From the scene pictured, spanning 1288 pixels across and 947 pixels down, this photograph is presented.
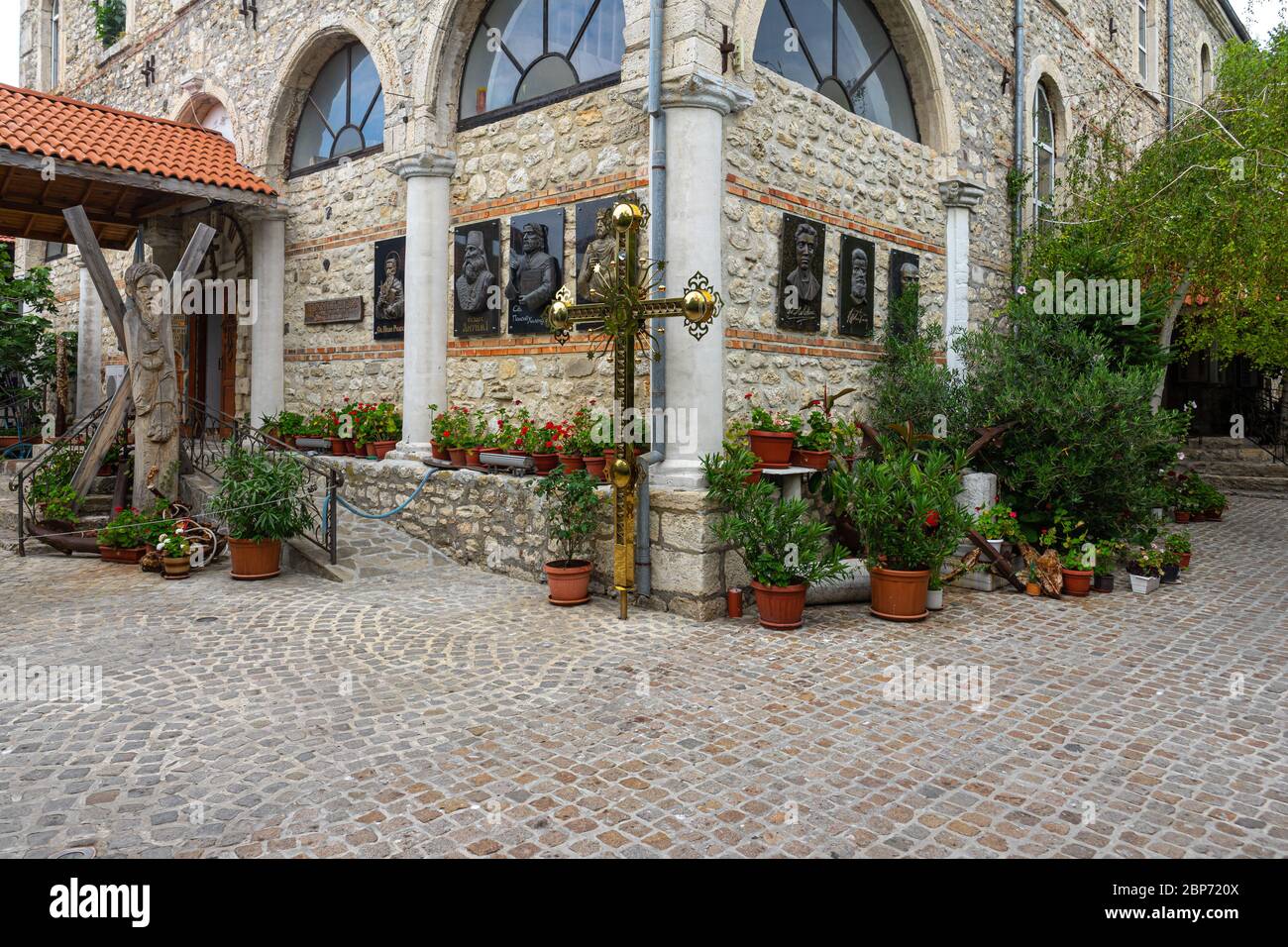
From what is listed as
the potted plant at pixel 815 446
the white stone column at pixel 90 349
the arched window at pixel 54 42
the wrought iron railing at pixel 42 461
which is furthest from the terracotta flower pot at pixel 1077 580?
the arched window at pixel 54 42

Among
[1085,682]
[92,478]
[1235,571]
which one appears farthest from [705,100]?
[92,478]

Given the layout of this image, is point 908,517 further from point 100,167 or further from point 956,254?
point 100,167

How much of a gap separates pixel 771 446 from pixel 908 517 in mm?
1263

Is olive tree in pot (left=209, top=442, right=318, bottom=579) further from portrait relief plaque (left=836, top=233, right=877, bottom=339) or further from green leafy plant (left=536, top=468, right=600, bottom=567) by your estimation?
portrait relief plaque (left=836, top=233, right=877, bottom=339)

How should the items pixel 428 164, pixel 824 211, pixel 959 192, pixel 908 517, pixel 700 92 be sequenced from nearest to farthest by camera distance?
1. pixel 908 517
2. pixel 700 92
3. pixel 824 211
4. pixel 428 164
5. pixel 959 192

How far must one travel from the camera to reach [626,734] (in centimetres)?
407

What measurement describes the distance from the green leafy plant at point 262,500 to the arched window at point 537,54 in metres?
4.22

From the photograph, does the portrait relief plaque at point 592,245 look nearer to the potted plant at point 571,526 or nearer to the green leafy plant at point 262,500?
the potted plant at point 571,526

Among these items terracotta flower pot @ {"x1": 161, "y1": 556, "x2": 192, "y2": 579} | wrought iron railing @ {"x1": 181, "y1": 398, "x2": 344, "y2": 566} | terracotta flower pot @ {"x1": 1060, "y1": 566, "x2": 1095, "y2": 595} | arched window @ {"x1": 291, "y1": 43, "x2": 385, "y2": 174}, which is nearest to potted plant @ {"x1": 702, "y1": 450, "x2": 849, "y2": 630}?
terracotta flower pot @ {"x1": 1060, "y1": 566, "x2": 1095, "y2": 595}

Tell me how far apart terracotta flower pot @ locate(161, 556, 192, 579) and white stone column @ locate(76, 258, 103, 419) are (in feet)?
30.6

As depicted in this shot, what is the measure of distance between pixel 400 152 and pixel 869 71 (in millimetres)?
5198

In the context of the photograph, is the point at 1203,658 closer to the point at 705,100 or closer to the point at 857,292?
the point at 857,292

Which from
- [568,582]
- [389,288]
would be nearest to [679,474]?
[568,582]

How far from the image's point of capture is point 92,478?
9.09 m
